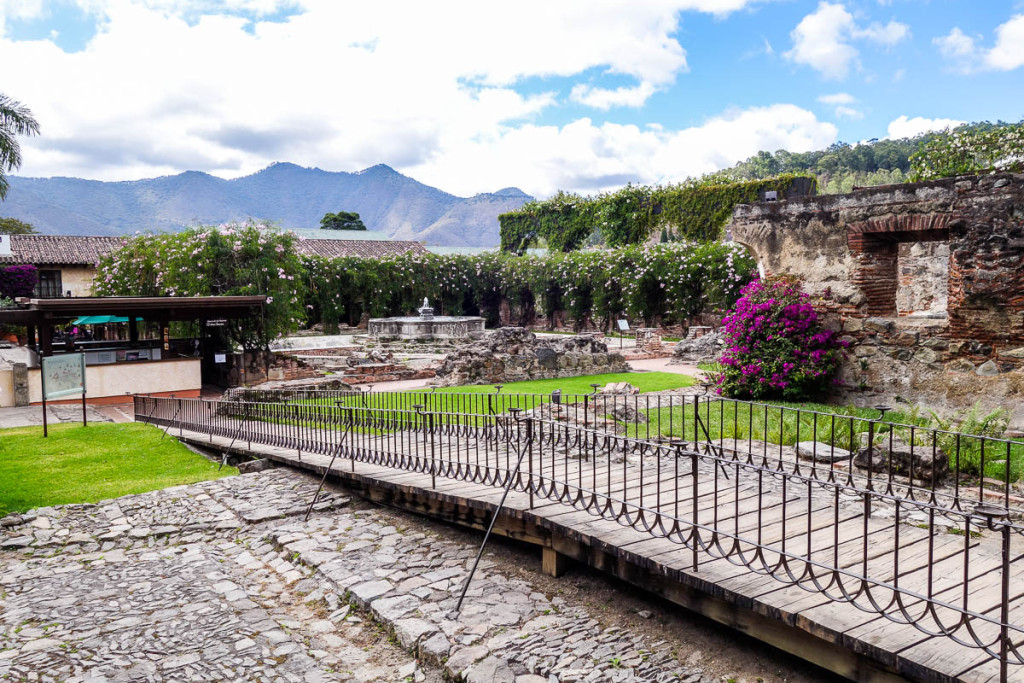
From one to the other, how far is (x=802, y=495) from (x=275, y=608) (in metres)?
4.10

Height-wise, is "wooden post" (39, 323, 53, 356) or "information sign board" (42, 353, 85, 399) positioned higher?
"wooden post" (39, 323, 53, 356)

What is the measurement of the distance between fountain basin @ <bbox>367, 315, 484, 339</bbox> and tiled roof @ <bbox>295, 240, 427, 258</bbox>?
12.8 m

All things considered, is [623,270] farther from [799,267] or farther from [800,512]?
[800,512]

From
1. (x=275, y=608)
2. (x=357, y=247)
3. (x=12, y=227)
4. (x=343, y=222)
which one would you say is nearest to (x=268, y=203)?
(x=343, y=222)

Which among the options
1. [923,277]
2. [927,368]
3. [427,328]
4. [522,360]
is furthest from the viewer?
[427,328]

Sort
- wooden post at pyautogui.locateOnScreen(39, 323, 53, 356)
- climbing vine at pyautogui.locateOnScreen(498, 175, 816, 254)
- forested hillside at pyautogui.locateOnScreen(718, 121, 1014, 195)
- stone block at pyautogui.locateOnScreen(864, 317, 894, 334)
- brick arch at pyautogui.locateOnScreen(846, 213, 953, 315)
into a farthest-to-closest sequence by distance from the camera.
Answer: forested hillside at pyautogui.locateOnScreen(718, 121, 1014, 195)
climbing vine at pyautogui.locateOnScreen(498, 175, 816, 254)
wooden post at pyautogui.locateOnScreen(39, 323, 53, 356)
stone block at pyautogui.locateOnScreen(864, 317, 894, 334)
brick arch at pyautogui.locateOnScreen(846, 213, 953, 315)

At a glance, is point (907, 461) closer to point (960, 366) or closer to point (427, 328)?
point (960, 366)

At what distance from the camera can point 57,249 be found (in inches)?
1359

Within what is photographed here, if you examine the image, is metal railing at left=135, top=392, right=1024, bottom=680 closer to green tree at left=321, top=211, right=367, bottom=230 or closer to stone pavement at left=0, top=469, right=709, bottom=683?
stone pavement at left=0, top=469, right=709, bottom=683

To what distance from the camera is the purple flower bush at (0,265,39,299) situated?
1225 inches

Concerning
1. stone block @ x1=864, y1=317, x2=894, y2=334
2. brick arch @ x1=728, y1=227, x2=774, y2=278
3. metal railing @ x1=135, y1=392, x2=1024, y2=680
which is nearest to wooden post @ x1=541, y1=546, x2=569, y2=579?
metal railing @ x1=135, y1=392, x2=1024, y2=680

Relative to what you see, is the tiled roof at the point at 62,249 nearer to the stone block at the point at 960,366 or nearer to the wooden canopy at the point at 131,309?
the wooden canopy at the point at 131,309

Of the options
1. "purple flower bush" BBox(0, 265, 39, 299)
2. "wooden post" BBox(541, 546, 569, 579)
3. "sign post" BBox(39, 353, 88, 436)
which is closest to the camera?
"wooden post" BBox(541, 546, 569, 579)

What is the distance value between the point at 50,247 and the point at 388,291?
55.5 ft
